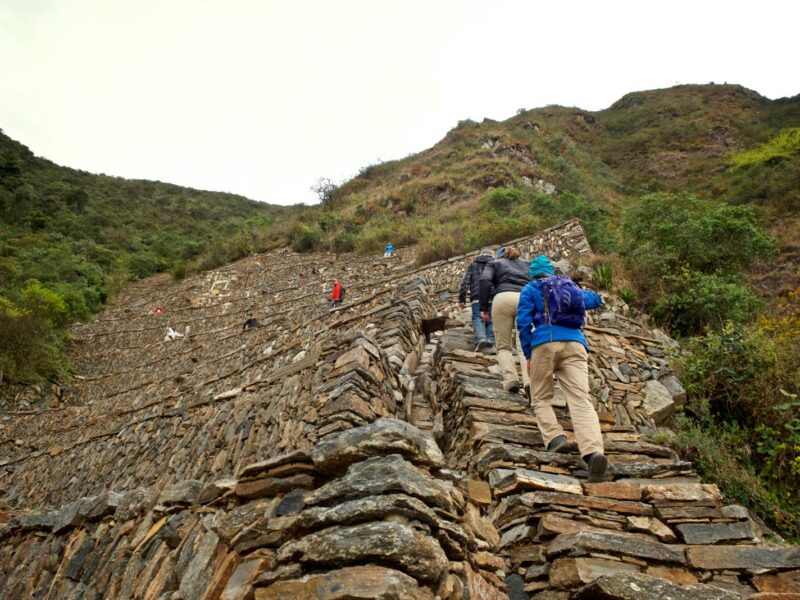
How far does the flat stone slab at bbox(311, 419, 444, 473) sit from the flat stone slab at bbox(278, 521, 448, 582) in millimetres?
529

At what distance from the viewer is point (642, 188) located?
96.5 ft

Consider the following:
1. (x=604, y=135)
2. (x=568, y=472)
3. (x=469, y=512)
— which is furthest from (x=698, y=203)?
(x=604, y=135)

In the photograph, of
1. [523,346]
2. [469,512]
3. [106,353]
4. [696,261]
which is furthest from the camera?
[106,353]

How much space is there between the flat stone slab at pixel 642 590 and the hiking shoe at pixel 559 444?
152cm

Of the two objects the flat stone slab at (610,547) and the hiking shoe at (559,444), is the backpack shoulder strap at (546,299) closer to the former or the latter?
the hiking shoe at (559,444)

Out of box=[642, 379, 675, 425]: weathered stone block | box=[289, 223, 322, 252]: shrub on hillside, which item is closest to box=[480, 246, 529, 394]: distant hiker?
box=[642, 379, 675, 425]: weathered stone block

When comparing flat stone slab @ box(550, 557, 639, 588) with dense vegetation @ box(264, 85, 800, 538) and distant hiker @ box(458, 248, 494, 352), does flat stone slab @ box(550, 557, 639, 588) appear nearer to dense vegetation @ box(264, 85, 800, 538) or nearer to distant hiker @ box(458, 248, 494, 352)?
dense vegetation @ box(264, 85, 800, 538)

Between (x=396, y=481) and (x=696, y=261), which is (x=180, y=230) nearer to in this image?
(x=696, y=261)

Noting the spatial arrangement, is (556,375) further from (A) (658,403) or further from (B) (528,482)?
(A) (658,403)

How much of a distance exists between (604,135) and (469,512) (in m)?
47.5

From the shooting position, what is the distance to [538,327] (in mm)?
4383

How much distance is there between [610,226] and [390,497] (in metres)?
17.4

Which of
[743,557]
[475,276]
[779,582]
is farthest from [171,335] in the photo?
[779,582]

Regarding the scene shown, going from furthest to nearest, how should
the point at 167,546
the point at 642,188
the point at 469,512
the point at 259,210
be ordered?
the point at 259,210 < the point at 642,188 < the point at 167,546 < the point at 469,512
